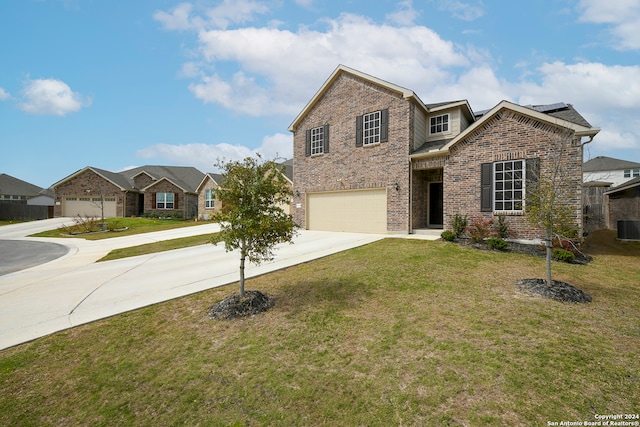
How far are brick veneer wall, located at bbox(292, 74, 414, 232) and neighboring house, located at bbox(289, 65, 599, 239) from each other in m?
0.05

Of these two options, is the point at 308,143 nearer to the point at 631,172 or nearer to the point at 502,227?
the point at 502,227

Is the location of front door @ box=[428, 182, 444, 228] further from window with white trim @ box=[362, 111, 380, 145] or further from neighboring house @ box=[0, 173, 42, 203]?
neighboring house @ box=[0, 173, 42, 203]

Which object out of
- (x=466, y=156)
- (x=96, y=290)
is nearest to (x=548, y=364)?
(x=96, y=290)

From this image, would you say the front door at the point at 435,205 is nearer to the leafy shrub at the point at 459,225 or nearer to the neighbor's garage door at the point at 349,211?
the neighbor's garage door at the point at 349,211

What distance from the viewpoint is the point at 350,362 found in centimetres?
387

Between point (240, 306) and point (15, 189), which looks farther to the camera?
point (15, 189)

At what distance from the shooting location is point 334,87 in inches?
642

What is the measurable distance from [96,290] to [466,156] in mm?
13162

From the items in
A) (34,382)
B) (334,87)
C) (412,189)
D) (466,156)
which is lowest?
(34,382)

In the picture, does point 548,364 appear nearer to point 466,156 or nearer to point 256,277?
point 256,277

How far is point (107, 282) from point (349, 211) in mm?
10781

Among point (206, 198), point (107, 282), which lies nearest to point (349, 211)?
point (107, 282)

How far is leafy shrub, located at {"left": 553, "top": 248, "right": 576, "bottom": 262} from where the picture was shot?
8.57 metres

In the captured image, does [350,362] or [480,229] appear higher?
[480,229]
